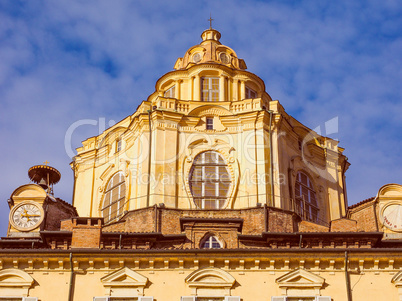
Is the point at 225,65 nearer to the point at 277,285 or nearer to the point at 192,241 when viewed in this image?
the point at 192,241

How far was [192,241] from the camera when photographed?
40938 mm

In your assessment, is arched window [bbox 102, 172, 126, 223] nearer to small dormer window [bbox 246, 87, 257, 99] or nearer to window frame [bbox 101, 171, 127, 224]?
window frame [bbox 101, 171, 127, 224]

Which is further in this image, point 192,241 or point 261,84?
point 261,84

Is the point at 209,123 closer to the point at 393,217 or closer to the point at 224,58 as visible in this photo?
the point at 224,58

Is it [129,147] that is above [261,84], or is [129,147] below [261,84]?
below

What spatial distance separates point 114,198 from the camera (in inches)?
1986

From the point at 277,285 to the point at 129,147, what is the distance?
58.7 ft

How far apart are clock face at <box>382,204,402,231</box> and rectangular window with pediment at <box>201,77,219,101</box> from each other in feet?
42.7

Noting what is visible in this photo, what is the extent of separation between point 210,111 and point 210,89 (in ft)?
10.3

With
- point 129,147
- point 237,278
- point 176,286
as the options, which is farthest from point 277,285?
point 129,147

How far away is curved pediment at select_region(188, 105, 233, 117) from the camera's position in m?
50.4

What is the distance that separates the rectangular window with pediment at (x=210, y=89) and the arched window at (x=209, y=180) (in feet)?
15.4

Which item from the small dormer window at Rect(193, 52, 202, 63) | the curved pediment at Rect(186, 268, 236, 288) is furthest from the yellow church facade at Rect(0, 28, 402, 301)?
the small dormer window at Rect(193, 52, 202, 63)

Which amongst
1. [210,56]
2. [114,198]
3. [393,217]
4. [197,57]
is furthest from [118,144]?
[393,217]
